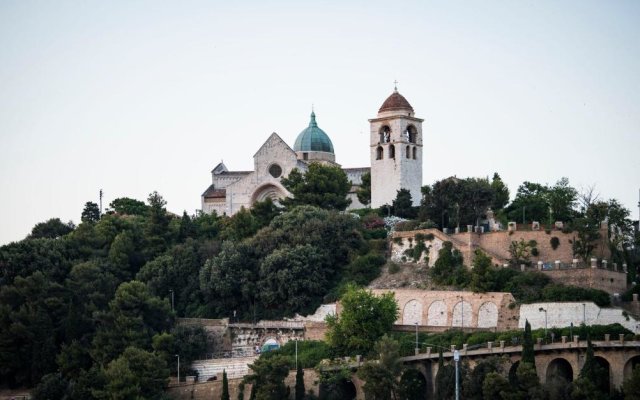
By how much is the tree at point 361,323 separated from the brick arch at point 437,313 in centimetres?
266

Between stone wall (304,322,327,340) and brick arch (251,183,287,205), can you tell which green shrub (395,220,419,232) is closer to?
stone wall (304,322,327,340)

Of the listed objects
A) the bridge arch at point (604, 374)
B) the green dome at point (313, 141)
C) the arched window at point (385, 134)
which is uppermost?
the green dome at point (313, 141)

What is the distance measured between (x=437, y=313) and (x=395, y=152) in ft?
58.8

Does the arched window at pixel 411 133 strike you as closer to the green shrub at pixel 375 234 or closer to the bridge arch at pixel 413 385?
the green shrub at pixel 375 234

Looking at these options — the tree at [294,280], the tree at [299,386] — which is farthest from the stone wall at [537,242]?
the tree at [299,386]

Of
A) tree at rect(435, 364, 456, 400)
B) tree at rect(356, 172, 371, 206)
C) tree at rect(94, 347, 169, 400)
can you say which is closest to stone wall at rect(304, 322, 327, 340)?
tree at rect(94, 347, 169, 400)

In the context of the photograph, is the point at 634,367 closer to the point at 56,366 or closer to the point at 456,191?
the point at 456,191

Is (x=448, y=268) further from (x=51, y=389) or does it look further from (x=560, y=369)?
(x=51, y=389)

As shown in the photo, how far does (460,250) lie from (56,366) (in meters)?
21.6

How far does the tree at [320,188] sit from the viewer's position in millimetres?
93000

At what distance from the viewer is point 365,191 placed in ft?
324

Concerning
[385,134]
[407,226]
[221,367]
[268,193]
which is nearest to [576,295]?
[407,226]

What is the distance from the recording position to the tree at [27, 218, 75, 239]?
97.7 metres

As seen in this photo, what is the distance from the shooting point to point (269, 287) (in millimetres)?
83375
